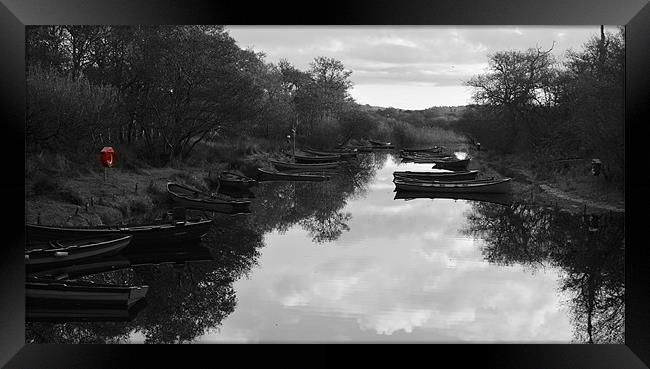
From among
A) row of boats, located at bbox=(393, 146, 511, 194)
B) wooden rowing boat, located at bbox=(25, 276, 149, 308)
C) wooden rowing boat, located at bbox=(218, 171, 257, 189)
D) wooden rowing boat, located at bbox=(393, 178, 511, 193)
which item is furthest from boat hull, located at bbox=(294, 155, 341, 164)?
wooden rowing boat, located at bbox=(25, 276, 149, 308)

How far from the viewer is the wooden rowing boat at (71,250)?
9055 mm

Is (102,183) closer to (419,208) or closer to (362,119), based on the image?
(419,208)

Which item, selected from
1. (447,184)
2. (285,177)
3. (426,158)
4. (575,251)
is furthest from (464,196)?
(426,158)

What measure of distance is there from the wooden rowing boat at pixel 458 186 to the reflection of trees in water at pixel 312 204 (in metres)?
1.58

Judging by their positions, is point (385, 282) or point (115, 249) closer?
point (385, 282)

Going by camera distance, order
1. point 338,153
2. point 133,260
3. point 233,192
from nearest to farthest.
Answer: point 133,260 < point 233,192 < point 338,153

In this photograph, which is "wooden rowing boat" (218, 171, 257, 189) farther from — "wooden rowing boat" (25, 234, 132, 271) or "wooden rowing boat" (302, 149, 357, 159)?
"wooden rowing boat" (302, 149, 357, 159)

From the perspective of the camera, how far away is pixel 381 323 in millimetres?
7293

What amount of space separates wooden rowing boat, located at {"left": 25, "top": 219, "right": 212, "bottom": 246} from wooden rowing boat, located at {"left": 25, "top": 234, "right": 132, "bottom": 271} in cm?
12

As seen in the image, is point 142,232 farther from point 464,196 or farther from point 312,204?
point 464,196

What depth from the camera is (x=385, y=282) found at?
31.2ft

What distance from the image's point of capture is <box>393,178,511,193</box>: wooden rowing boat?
1961 centimetres
